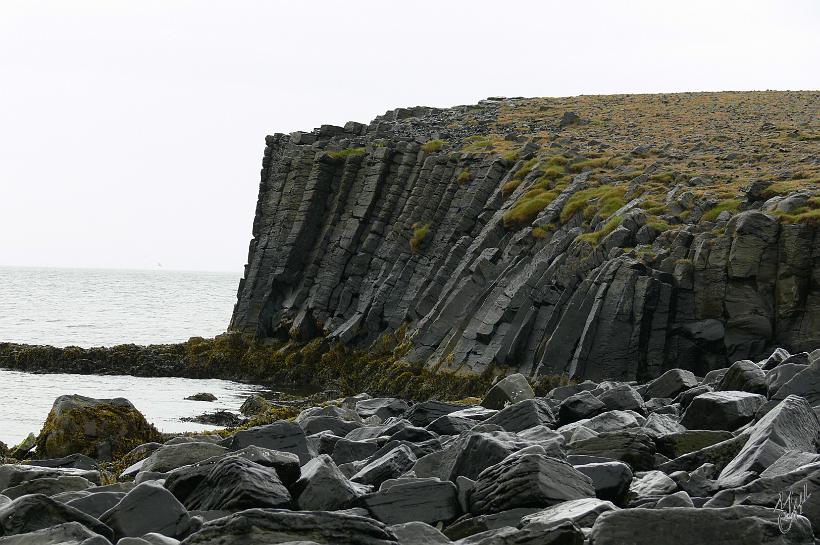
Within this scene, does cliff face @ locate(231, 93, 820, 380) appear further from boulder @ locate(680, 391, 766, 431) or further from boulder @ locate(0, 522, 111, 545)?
boulder @ locate(0, 522, 111, 545)

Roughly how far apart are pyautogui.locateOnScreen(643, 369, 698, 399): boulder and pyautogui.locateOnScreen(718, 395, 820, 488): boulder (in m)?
6.78

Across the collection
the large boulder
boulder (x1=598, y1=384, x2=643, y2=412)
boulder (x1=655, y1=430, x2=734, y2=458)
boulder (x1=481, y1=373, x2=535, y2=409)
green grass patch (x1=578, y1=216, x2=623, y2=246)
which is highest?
green grass patch (x1=578, y1=216, x2=623, y2=246)

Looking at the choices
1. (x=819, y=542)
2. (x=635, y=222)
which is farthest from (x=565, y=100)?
(x=819, y=542)

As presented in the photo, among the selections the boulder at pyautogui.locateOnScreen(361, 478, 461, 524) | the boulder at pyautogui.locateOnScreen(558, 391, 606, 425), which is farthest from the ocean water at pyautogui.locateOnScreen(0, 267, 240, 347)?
the boulder at pyautogui.locateOnScreen(361, 478, 461, 524)

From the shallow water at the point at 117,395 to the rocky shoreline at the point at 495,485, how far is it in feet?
57.5

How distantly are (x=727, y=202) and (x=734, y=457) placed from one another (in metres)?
28.1

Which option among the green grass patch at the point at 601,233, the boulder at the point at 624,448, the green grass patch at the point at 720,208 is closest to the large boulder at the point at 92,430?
the boulder at the point at 624,448

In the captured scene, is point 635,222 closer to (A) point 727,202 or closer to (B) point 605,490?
(A) point 727,202

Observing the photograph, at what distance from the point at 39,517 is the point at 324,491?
278 cm

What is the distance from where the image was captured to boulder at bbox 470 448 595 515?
9508 millimetres

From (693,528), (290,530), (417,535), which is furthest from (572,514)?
(290,530)

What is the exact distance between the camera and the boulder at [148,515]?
385 inches

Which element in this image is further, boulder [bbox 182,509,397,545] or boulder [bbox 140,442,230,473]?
boulder [bbox 140,442,230,473]

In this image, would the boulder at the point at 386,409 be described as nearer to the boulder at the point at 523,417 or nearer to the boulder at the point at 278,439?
the boulder at the point at 523,417
